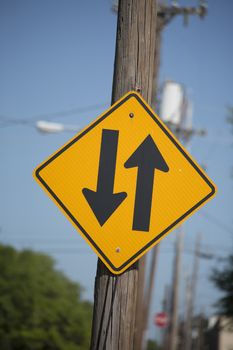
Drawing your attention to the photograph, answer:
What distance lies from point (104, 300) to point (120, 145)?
3.28 ft

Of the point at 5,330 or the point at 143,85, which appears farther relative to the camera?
the point at 5,330

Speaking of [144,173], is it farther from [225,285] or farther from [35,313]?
[35,313]

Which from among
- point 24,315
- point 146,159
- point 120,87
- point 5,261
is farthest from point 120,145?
point 5,261

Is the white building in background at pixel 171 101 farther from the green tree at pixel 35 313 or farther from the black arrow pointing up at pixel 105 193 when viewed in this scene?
the green tree at pixel 35 313

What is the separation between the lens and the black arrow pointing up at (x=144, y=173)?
2867mm

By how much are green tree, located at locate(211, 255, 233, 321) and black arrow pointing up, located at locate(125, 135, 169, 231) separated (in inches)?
422

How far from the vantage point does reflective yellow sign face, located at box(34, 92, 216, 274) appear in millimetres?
2855

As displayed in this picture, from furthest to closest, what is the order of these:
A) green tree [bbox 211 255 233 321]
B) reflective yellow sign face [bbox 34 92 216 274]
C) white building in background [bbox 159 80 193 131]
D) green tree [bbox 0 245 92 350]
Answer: green tree [bbox 0 245 92 350]
white building in background [bbox 159 80 193 131]
green tree [bbox 211 255 233 321]
reflective yellow sign face [bbox 34 92 216 274]

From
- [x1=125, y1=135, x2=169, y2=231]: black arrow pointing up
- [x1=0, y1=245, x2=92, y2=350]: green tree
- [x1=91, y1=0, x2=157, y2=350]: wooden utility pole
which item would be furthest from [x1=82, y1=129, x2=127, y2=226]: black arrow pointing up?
[x1=0, y1=245, x2=92, y2=350]: green tree

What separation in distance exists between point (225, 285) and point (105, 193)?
1102 centimetres

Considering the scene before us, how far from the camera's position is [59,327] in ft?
122

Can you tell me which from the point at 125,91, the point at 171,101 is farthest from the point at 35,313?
the point at 125,91

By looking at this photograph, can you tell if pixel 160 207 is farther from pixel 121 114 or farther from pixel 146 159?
pixel 121 114

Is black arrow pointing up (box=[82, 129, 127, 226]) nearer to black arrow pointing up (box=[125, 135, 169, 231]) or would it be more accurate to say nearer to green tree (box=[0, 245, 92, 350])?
black arrow pointing up (box=[125, 135, 169, 231])
